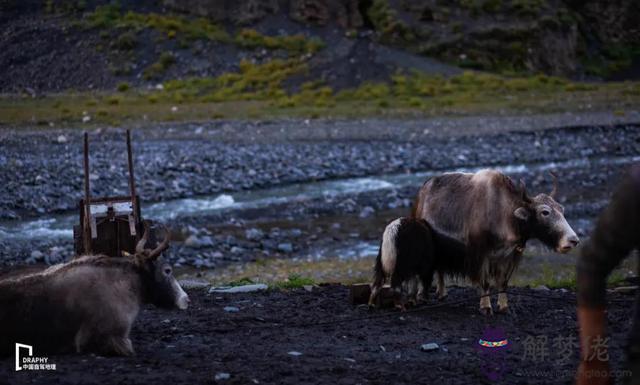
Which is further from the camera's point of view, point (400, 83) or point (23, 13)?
point (400, 83)

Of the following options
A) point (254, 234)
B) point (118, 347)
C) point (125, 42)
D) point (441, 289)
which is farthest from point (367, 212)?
point (125, 42)

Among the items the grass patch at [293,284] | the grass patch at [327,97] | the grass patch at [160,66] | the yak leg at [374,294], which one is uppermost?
the grass patch at [160,66]

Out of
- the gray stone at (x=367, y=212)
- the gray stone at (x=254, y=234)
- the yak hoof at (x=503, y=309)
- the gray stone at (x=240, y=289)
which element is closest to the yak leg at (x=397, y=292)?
the yak hoof at (x=503, y=309)

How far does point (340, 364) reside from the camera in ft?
23.7

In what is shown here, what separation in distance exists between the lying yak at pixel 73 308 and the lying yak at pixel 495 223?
11.5 ft

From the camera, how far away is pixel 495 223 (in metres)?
9.42

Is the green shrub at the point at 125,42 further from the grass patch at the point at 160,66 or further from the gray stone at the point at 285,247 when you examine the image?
the gray stone at the point at 285,247

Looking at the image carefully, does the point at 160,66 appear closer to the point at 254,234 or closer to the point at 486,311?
the point at 254,234

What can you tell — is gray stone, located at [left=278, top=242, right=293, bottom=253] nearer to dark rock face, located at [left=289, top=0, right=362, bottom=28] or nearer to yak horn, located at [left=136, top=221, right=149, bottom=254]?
yak horn, located at [left=136, top=221, right=149, bottom=254]

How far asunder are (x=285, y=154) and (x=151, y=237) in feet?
50.2

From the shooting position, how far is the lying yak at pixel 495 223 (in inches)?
362

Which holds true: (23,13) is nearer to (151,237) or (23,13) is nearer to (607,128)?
(607,128)

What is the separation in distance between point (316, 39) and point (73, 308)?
38.2 m

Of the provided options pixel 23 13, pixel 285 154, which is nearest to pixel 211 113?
pixel 23 13
